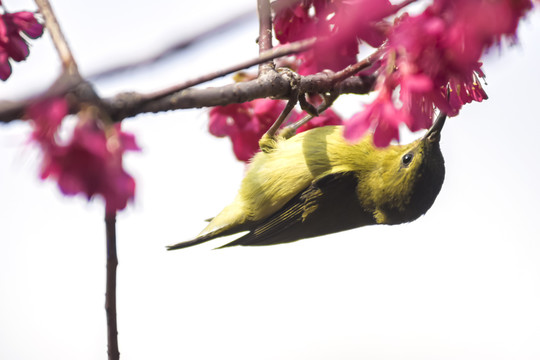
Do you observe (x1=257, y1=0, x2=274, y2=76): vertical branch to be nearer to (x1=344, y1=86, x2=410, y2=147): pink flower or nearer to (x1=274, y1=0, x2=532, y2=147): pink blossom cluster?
(x1=274, y1=0, x2=532, y2=147): pink blossom cluster

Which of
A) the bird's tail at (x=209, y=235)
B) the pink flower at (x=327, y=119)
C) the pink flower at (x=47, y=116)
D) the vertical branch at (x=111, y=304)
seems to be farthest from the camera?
the bird's tail at (x=209, y=235)

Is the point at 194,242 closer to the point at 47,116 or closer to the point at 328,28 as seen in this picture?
the point at 328,28

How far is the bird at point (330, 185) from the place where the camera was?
120 inches

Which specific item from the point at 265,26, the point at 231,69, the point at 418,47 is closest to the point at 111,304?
the point at 231,69

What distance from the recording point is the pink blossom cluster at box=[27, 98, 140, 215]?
1093 millimetres

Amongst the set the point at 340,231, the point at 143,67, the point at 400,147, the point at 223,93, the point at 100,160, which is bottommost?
the point at 143,67

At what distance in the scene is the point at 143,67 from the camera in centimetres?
72

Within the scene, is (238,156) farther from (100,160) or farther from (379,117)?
(100,160)

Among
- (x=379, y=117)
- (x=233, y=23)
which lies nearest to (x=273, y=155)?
(x=379, y=117)

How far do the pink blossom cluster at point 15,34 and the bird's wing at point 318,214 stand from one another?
1.50 metres

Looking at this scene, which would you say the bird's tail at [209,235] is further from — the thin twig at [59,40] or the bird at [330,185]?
the thin twig at [59,40]

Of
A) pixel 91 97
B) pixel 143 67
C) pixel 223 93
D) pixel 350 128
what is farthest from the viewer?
pixel 350 128

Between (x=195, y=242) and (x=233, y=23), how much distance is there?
2.62 m

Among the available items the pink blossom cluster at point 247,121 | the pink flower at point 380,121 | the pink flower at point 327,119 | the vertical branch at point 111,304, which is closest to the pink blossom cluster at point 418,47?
the pink flower at point 380,121
